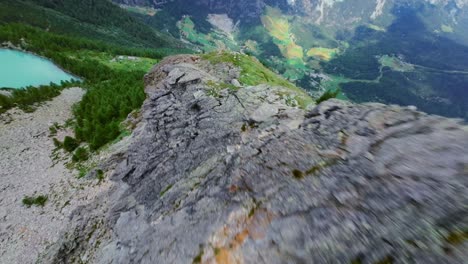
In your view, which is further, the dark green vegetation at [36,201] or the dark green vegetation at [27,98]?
the dark green vegetation at [27,98]

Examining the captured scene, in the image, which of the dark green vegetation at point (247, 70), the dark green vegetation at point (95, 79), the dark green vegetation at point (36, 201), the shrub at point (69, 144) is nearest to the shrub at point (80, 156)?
the dark green vegetation at point (95, 79)

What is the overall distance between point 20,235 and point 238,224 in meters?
24.4

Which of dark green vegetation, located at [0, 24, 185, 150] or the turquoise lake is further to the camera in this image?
the turquoise lake

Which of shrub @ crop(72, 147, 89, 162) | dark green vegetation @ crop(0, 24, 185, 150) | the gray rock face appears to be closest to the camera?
the gray rock face

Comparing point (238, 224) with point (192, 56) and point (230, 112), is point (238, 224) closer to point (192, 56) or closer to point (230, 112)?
point (230, 112)

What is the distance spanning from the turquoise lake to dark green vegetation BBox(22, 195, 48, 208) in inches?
2219

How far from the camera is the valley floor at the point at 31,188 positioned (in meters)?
23.9

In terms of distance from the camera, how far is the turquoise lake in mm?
72938

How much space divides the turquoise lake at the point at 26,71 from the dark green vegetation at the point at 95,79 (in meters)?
3.25

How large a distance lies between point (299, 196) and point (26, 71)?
3813 inches

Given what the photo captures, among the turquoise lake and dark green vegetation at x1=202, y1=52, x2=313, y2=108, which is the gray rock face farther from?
the turquoise lake

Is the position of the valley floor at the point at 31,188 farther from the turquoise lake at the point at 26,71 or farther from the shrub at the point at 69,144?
the turquoise lake at the point at 26,71

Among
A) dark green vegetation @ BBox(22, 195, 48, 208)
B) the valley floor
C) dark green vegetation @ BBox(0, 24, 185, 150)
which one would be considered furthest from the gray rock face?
dark green vegetation @ BBox(0, 24, 185, 150)

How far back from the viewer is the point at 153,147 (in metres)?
23.6
